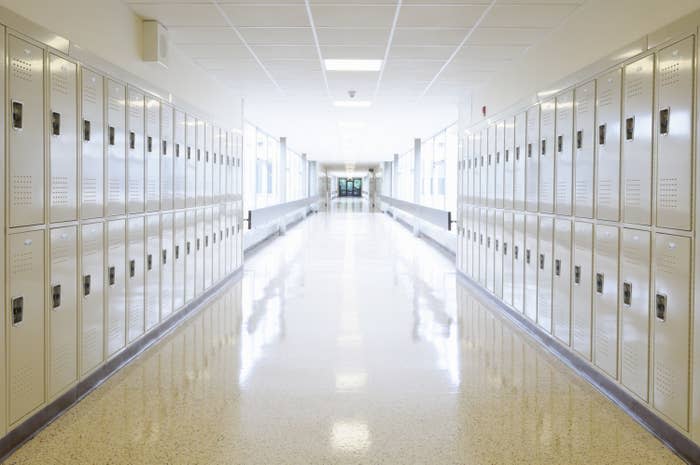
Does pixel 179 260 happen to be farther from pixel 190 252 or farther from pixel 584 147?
pixel 584 147

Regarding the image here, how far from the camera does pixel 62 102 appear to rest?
3768 millimetres

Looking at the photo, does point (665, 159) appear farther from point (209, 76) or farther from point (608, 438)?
point (209, 76)

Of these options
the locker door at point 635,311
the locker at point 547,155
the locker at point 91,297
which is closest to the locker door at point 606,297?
the locker door at point 635,311

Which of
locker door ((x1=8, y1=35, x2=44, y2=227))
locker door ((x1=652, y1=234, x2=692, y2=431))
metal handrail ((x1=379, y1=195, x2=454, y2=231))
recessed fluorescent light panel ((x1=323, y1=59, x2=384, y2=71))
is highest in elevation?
recessed fluorescent light panel ((x1=323, y1=59, x2=384, y2=71))

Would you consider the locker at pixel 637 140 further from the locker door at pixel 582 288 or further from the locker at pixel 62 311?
the locker at pixel 62 311

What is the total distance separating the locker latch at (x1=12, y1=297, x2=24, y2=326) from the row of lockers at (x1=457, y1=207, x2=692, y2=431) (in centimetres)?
352

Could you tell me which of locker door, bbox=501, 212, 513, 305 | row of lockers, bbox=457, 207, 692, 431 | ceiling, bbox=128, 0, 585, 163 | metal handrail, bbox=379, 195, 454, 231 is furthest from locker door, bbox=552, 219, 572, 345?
metal handrail, bbox=379, 195, 454, 231

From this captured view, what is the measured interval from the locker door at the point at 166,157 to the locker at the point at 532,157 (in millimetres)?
3546

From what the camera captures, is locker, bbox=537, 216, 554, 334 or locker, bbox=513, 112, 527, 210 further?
locker, bbox=513, 112, 527, 210

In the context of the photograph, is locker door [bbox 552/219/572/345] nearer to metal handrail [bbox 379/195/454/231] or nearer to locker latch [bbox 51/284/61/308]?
locker latch [bbox 51/284/61/308]

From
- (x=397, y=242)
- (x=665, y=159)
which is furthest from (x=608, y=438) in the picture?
(x=397, y=242)

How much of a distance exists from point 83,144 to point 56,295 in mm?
1012

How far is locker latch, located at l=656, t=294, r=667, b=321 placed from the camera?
3.52m

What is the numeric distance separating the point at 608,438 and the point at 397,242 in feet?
41.4
